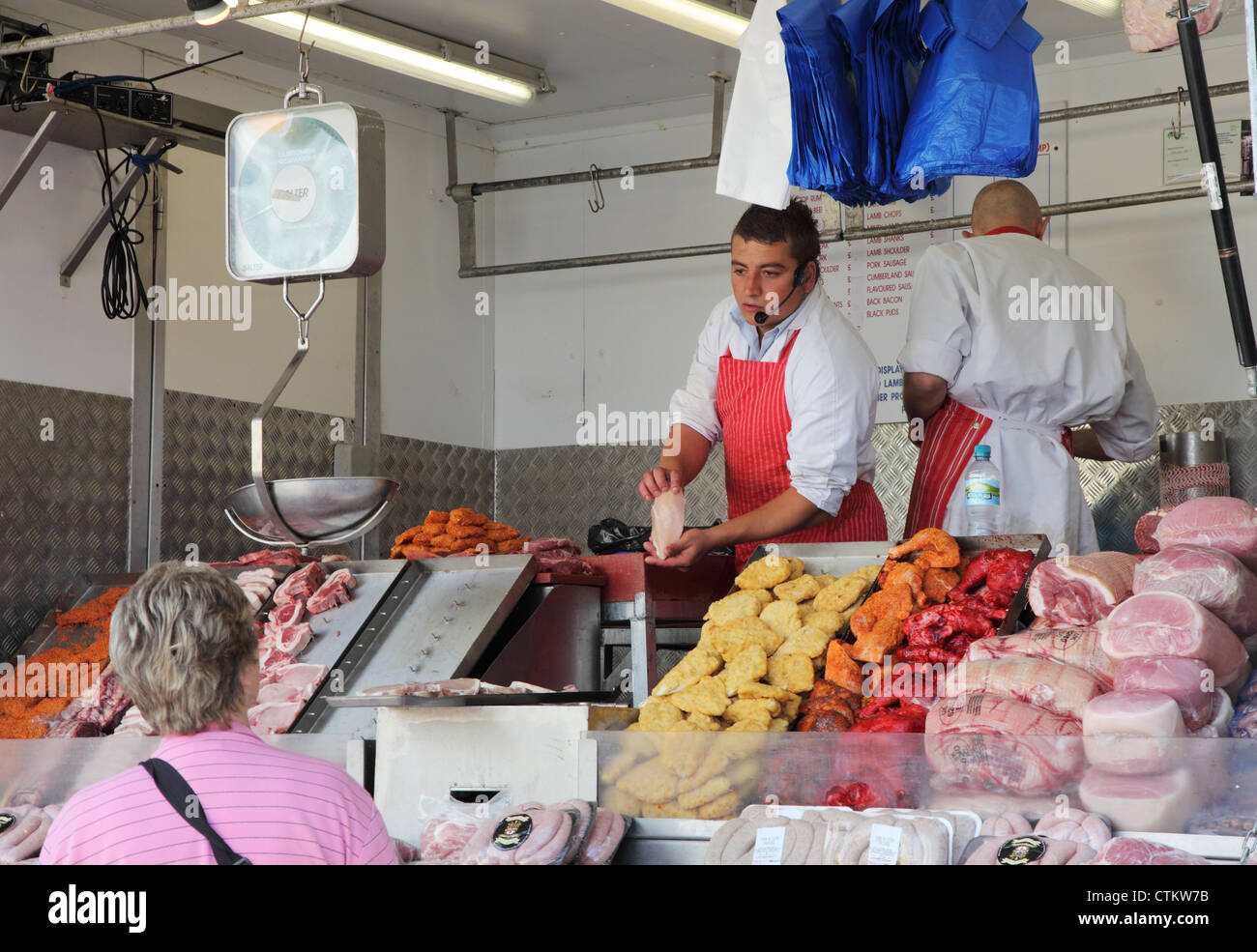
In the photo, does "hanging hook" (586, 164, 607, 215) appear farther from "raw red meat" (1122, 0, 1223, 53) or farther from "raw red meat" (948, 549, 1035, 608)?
"raw red meat" (1122, 0, 1223, 53)

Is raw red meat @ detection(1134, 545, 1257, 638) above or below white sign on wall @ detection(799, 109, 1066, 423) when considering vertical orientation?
below

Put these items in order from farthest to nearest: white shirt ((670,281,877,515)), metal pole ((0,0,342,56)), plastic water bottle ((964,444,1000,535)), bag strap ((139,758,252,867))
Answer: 1. white shirt ((670,281,877,515))
2. plastic water bottle ((964,444,1000,535))
3. metal pole ((0,0,342,56))
4. bag strap ((139,758,252,867))

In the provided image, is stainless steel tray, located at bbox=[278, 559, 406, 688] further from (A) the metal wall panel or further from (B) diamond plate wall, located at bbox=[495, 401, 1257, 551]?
Answer: (B) diamond plate wall, located at bbox=[495, 401, 1257, 551]

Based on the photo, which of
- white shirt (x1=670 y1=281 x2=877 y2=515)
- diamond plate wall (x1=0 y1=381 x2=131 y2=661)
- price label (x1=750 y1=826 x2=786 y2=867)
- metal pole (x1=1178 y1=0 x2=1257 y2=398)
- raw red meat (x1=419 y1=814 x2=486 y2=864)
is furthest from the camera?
diamond plate wall (x1=0 y1=381 x2=131 y2=661)

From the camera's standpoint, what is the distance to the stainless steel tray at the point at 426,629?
4.23 m

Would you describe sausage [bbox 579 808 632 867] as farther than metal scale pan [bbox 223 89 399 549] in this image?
No

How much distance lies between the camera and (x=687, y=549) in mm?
4461

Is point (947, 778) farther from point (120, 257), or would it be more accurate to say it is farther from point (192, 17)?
point (120, 257)

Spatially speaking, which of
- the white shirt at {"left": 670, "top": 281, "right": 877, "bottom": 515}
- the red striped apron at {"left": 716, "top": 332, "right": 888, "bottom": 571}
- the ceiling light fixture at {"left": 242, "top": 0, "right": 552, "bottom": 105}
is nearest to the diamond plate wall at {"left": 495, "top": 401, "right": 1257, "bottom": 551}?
the ceiling light fixture at {"left": 242, "top": 0, "right": 552, "bottom": 105}

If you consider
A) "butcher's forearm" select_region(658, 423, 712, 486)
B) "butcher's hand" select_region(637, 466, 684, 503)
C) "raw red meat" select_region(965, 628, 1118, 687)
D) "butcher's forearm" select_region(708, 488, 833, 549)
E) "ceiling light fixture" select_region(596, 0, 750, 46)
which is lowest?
"raw red meat" select_region(965, 628, 1118, 687)

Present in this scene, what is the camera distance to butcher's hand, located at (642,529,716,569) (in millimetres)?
4457

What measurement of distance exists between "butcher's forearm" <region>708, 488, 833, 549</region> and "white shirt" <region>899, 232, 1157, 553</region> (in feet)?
2.07

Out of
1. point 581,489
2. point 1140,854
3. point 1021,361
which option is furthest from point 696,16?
point 1140,854

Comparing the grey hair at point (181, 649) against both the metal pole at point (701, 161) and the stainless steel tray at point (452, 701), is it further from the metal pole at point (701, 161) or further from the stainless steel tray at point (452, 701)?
the metal pole at point (701, 161)
